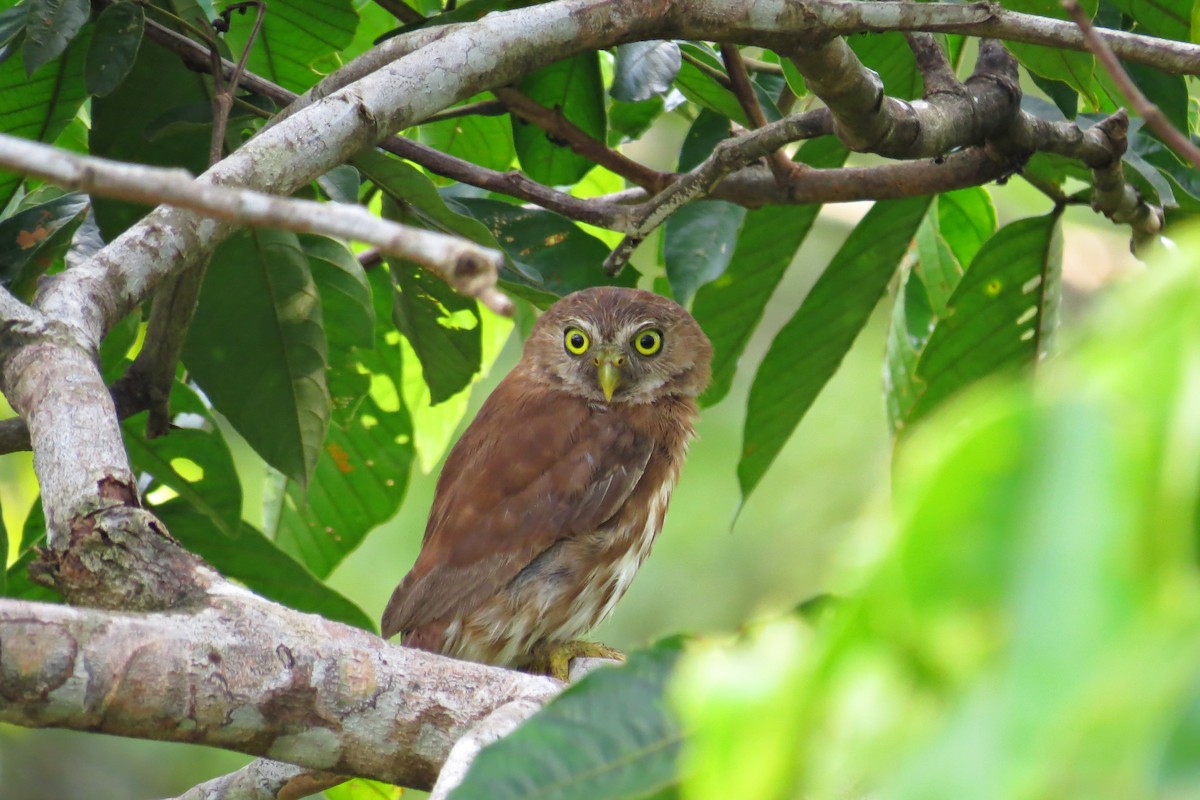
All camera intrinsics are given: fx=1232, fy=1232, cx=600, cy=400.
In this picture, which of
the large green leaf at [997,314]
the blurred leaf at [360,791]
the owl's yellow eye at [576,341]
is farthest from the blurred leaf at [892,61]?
the blurred leaf at [360,791]

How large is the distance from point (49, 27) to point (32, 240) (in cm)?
48

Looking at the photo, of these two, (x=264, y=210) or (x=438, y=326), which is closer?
(x=264, y=210)

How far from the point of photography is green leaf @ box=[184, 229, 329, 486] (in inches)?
121

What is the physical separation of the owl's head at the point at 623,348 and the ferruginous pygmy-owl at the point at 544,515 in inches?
0.5

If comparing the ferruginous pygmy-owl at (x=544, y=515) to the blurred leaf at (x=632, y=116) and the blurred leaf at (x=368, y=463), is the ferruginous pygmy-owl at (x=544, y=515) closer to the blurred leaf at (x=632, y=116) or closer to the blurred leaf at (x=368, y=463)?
the blurred leaf at (x=368, y=463)

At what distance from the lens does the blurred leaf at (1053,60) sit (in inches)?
104

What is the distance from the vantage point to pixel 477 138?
3926mm

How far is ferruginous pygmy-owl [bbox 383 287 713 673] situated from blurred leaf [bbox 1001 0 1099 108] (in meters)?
1.85

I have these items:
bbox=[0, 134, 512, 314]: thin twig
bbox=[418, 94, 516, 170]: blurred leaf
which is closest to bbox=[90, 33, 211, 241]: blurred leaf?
bbox=[418, 94, 516, 170]: blurred leaf

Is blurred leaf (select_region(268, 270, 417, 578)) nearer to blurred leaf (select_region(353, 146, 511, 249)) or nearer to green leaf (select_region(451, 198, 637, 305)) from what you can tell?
green leaf (select_region(451, 198, 637, 305))

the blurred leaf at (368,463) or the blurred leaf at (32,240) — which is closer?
the blurred leaf at (32,240)

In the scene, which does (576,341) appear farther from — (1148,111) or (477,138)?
(1148,111)

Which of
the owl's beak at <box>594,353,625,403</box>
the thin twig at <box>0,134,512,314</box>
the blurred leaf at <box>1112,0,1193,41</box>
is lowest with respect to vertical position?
the thin twig at <box>0,134,512,314</box>

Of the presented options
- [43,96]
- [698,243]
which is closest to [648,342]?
[698,243]
